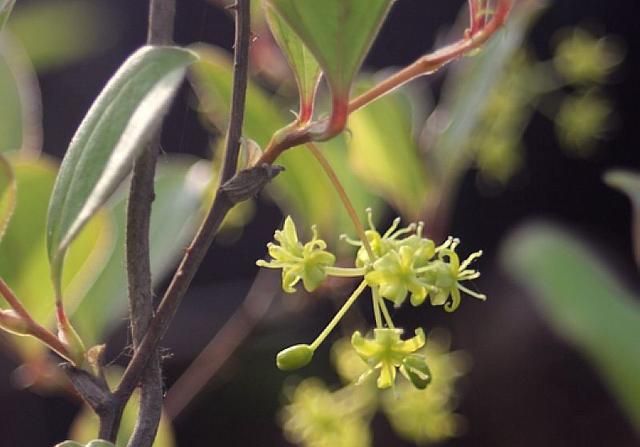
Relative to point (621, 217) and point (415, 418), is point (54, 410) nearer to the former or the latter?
point (415, 418)

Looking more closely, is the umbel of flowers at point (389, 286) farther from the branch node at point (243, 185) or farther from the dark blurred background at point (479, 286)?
the dark blurred background at point (479, 286)

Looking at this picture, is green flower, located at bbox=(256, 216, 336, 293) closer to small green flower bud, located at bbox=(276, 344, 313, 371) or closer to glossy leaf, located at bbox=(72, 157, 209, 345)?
small green flower bud, located at bbox=(276, 344, 313, 371)

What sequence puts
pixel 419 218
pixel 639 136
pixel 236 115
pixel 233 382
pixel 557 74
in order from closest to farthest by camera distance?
1. pixel 236 115
2. pixel 419 218
3. pixel 557 74
4. pixel 233 382
5. pixel 639 136

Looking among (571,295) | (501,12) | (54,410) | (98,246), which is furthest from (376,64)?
(501,12)

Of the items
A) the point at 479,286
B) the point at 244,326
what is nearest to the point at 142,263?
the point at 244,326

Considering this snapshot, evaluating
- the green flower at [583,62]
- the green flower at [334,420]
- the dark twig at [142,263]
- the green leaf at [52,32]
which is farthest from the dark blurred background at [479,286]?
the dark twig at [142,263]

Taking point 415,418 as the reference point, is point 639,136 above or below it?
below
